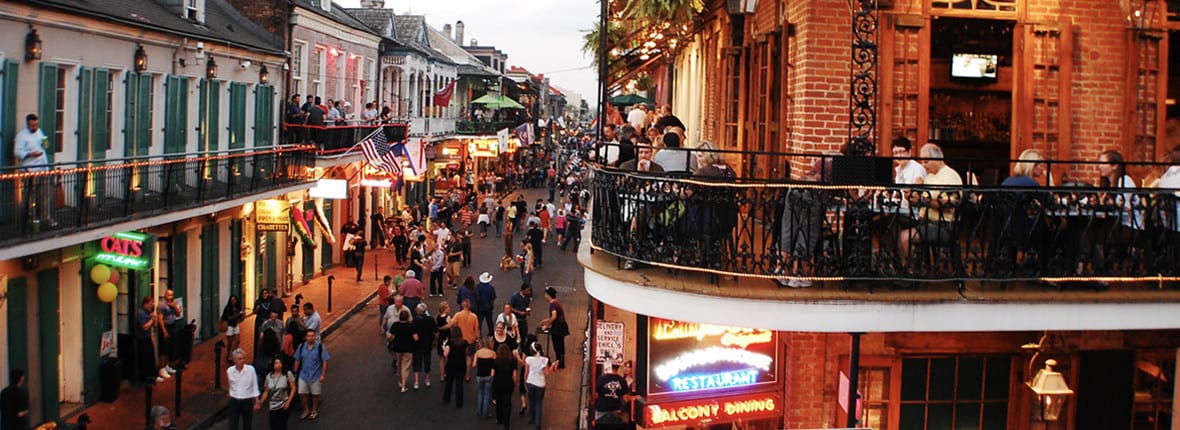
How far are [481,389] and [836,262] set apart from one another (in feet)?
29.6

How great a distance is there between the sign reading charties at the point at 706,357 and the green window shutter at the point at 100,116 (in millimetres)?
11325

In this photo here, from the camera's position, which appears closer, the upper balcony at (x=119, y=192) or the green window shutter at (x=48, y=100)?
the upper balcony at (x=119, y=192)

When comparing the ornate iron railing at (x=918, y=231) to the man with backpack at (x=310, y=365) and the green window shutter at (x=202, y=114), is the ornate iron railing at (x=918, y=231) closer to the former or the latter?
the man with backpack at (x=310, y=365)

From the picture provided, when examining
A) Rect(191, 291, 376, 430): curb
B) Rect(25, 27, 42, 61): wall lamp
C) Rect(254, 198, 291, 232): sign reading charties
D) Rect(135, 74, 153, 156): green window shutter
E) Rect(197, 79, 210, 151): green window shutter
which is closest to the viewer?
Rect(25, 27, 42, 61): wall lamp

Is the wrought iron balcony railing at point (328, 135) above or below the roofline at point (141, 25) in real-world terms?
below

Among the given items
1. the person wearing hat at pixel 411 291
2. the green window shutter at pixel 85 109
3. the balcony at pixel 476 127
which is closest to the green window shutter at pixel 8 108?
the green window shutter at pixel 85 109

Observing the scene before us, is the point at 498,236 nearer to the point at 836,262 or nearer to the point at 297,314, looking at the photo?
the point at 297,314

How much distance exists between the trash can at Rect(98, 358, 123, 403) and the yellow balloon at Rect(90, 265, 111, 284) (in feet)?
4.33

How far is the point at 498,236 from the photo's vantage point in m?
41.9

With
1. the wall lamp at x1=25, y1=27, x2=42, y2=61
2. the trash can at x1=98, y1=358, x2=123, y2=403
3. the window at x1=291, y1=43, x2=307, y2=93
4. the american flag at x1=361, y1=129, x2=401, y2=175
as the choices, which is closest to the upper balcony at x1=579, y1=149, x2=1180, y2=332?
the wall lamp at x1=25, y1=27, x2=42, y2=61

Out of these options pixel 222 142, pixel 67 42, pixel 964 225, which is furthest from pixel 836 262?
pixel 222 142

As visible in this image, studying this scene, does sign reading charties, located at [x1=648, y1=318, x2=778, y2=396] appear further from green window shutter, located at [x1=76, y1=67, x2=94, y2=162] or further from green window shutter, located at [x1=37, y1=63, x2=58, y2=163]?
green window shutter, located at [x1=76, y1=67, x2=94, y2=162]

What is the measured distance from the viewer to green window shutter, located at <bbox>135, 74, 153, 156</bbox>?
63.1 ft

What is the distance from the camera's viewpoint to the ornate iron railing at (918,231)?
28.1ft
